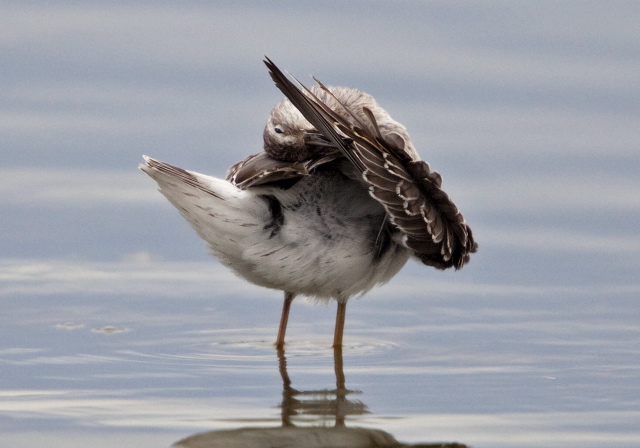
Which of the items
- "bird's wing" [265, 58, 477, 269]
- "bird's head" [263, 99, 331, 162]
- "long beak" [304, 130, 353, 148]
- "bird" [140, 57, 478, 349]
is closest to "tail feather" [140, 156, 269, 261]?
"bird" [140, 57, 478, 349]

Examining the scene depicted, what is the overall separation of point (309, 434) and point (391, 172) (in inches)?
58.6

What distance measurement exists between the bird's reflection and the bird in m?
0.97

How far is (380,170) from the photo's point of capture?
21.9 feet

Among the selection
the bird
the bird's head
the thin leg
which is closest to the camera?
the bird

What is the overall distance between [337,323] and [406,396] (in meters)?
1.36

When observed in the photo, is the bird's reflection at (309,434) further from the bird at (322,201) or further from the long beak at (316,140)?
the long beak at (316,140)

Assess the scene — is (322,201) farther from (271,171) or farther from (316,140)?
(271,171)

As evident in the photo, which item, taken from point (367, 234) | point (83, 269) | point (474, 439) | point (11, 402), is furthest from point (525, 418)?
point (83, 269)

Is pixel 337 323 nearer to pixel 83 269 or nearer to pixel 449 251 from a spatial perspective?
pixel 449 251

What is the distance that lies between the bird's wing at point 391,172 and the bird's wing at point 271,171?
0.67 ft

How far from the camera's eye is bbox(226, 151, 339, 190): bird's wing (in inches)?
268

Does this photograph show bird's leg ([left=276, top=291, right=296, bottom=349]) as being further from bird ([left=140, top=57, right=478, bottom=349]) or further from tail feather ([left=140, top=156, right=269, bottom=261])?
tail feather ([left=140, top=156, right=269, bottom=261])

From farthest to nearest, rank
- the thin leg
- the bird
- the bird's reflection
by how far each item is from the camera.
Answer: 1. the thin leg
2. the bird
3. the bird's reflection

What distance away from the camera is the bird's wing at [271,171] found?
6809 mm
